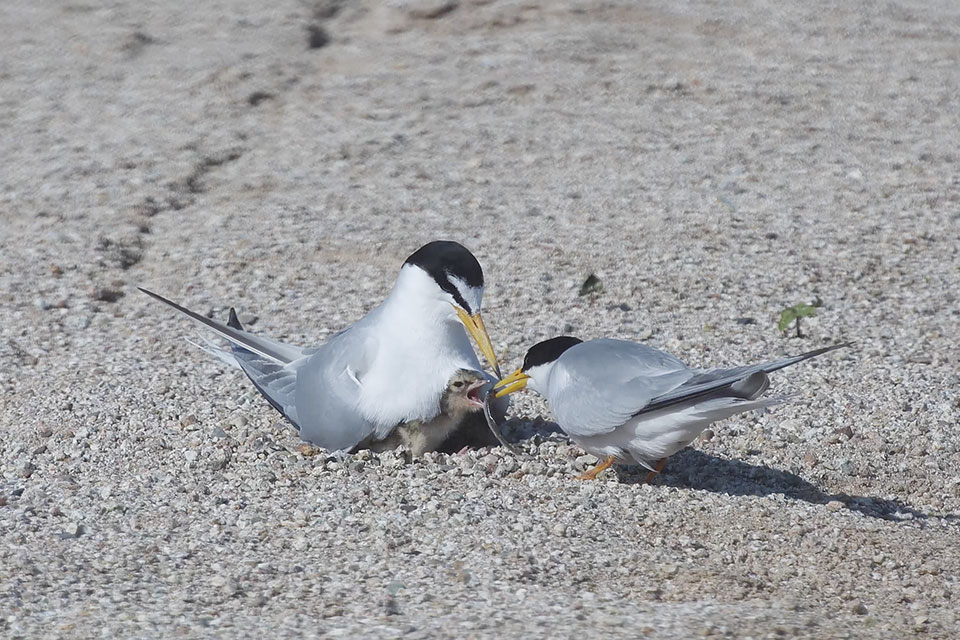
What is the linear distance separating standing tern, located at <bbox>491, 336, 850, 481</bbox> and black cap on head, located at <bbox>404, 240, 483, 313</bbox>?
0.34 meters

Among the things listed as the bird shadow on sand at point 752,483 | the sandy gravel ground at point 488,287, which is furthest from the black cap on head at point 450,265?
the bird shadow on sand at point 752,483

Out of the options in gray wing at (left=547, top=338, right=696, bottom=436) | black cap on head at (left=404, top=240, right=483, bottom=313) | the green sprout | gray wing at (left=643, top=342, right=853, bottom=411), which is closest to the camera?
gray wing at (left=643, top=342, right=853, bottom=411)

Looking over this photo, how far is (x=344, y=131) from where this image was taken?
741cm

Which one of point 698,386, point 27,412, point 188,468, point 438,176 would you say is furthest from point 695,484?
point 438,176

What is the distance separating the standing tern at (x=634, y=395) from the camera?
3.48 m

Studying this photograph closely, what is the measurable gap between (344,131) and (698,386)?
4.31 metres

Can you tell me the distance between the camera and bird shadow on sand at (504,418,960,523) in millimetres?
3939

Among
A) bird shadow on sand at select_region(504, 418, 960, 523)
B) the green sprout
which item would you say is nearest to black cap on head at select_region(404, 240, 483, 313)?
bird shadow on sand at select_region(504, 418, 960, 523)

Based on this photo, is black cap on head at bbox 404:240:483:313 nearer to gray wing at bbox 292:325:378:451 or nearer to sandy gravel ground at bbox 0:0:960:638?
gray wing at bbox 292:325:378:451

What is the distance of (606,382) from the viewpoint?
371 cm

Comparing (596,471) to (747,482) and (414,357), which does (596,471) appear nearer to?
(747,482)

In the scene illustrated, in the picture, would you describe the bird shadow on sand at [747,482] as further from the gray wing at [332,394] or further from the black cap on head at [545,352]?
the gray wing at [332,394]

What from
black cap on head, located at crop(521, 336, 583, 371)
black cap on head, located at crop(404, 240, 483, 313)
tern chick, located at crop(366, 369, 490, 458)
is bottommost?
tern chick, located at crop(366, 369, 490, 458)

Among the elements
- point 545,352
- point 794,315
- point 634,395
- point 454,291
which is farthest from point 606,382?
point 794,315
